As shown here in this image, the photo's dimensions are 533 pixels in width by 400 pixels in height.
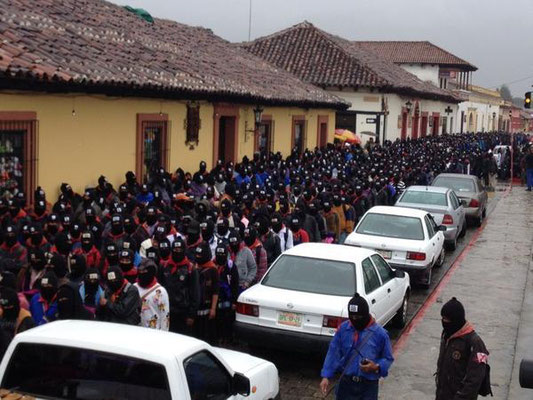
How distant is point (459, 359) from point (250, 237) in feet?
14.4

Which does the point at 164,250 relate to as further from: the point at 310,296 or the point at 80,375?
the point at 80,375

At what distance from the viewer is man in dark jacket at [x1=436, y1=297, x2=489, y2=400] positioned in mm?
6566

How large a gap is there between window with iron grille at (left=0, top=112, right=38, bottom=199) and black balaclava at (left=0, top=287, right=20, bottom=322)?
5.61 m

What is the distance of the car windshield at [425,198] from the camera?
1783 cm

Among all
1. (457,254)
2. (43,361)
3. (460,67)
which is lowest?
(457,254)

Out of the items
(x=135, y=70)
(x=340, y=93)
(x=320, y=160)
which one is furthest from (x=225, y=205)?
(x=340, y=93)

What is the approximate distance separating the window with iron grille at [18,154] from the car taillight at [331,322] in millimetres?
5726

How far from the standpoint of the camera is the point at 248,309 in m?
9.32

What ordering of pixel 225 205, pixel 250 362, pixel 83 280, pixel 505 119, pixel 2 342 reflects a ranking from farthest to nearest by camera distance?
pixel 505 119 → pixel 225 205 → pixel 83 280 → pixel 250 362 → pixel 2 342

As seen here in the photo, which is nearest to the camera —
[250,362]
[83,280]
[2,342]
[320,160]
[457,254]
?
[2,342]

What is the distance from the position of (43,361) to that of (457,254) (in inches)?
551

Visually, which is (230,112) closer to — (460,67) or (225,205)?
(225,205)

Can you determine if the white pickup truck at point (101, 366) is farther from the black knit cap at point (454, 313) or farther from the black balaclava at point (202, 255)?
the black balaclava at point (202, 255)

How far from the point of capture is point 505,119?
299ft
